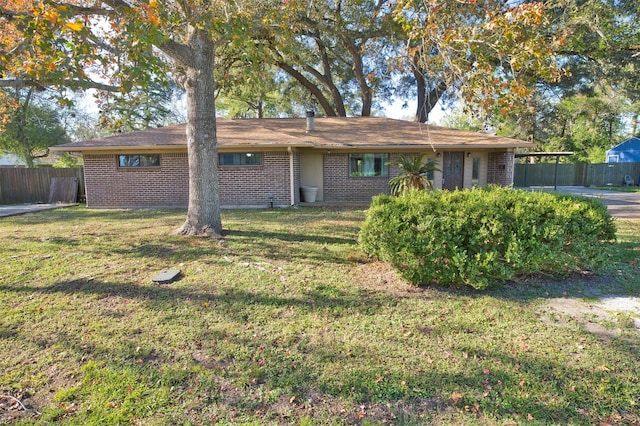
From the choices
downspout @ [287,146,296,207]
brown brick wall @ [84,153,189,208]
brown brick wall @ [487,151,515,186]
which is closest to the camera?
downspout @ [287,146,296,207]

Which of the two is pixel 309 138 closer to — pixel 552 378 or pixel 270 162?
pixel 270 162

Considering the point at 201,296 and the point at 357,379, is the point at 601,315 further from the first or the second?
the point at 201,296

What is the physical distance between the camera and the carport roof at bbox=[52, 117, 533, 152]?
39.3 feet

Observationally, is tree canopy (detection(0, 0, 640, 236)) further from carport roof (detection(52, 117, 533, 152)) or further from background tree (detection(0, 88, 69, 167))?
background tree (detection(0, 88, 69, 167))

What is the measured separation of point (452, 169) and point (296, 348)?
12.4 m

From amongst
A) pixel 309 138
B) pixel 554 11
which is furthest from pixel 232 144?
pixel 554 11

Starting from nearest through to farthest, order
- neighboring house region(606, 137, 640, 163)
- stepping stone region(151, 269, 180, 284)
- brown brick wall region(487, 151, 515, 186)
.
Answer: stepping stone region(151, 269, 180, 284) < brown brick wall region(487, 151, 515, 186) < neighboring house region(606, 137, 640, 163)

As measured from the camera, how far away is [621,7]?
11547 mm

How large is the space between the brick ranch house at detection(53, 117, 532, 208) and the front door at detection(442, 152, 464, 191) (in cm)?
4

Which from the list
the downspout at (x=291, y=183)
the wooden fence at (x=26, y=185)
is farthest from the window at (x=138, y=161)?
the downspout at (x=291, y=183)

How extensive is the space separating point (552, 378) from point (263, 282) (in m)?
3.34

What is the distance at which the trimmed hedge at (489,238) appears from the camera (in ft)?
14.1

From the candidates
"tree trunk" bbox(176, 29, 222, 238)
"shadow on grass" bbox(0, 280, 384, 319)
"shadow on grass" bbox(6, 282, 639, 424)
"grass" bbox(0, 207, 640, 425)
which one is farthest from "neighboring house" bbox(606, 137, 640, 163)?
"shadow on grass" bbox(0, 280, 384, 319)

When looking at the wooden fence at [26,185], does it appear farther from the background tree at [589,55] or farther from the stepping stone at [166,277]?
the background tree at [589,55]
